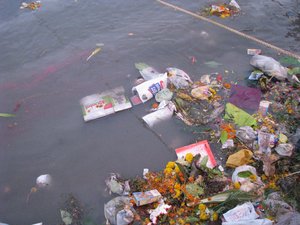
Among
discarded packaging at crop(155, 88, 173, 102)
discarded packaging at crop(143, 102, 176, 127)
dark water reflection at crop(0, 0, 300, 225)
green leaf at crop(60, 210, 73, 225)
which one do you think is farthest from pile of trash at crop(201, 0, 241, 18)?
green leaf at crop(60, 210, 73, 225)

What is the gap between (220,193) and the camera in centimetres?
289

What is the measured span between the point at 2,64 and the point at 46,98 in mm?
1340

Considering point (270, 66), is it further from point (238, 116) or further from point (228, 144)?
point (228, 144)

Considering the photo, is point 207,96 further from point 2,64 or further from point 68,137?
point 2,64

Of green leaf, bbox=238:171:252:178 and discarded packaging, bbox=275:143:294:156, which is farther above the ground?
discarded packaging, bbox=275:143:294:156

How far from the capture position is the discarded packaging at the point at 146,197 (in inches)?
115

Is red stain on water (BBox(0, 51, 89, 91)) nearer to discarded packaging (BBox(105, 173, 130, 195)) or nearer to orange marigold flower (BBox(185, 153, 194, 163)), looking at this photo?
discarded packaging (BBox(105, 173, 130, 195))

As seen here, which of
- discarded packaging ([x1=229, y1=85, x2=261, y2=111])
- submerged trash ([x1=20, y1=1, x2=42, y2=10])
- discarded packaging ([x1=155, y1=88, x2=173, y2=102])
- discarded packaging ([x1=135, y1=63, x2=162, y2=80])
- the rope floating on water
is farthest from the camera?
submerged trash ([x1=20, y1=1, x2=42, y2=10])

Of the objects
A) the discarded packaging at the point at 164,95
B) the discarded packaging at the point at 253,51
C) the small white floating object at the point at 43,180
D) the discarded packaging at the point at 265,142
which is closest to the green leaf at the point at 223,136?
the discarded packaging at the point at 265,142

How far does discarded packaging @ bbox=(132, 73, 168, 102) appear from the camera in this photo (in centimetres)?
413

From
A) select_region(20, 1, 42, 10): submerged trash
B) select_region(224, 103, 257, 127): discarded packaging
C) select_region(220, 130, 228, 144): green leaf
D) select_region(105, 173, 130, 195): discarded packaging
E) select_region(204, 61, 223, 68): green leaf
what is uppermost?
select_region(20, 1, 42, 10): submerged trash

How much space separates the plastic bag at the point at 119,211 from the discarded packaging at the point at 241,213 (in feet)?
3.05

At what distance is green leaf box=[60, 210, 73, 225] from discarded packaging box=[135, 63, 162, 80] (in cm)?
228

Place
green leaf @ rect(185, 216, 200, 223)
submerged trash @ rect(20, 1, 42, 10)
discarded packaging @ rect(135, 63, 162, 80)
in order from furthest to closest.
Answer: submerged trash @ rect(20, 1, 42, 10) < discarded packaging @ rect(135, 63, 162, 80) < green leaf @ rect(185, 216, 200, 223)
